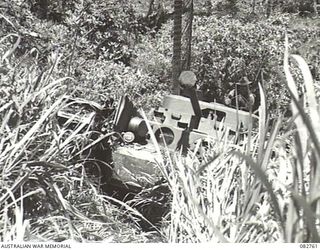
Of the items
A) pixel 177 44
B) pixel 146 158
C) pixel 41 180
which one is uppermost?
pixel 177 44

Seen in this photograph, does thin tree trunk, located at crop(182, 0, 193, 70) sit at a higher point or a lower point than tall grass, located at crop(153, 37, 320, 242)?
higher

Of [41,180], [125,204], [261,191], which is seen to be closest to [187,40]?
[125,204]

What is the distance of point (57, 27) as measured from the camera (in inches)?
338

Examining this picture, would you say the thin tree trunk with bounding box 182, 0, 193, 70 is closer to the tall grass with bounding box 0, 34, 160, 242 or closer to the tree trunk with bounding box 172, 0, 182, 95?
the tree trunk with bounding box 172, 0, 182, 95

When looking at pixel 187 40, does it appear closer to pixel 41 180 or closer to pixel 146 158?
pixel 146 158

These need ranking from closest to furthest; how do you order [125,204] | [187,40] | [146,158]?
[125,204] < [146,158] < [187,40]

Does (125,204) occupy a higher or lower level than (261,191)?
lower

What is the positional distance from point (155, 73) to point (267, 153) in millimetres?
6972

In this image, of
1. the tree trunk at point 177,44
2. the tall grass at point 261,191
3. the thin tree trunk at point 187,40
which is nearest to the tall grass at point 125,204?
the tall grass at point 261,191

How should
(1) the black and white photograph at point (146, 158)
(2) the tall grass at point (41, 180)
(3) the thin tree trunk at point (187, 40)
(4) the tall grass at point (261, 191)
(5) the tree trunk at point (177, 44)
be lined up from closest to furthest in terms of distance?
1. (4) the tall grass at point (261, 191)
2. (1) the black and white photograph at point (146, 158)
3. (2) the tall grass at point (41, 180)
4. (5) the tree trunk at point (177, 44)
5. (3) the thin tree trunk at point (187, 40)

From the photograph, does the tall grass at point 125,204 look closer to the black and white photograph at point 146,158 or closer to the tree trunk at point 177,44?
the black and white photograph at point 146,158

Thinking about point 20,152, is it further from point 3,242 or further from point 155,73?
point 155,73

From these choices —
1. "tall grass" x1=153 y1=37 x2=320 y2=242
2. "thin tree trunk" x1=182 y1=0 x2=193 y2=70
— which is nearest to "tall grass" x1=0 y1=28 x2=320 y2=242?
"tall grass" x1=153 y1=37 x2=320 y2=242

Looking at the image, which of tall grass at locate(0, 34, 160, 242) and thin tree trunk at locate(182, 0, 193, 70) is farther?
thin tree trunk at locate(182, 0, 193, 70)
